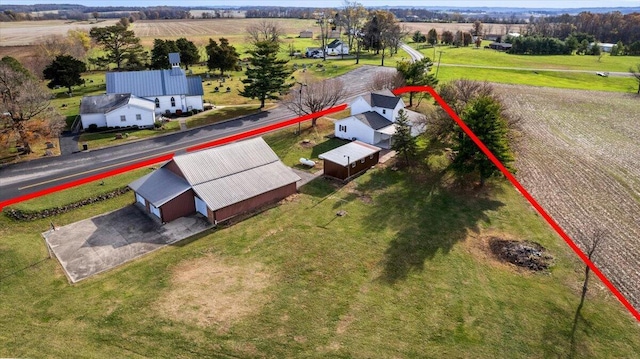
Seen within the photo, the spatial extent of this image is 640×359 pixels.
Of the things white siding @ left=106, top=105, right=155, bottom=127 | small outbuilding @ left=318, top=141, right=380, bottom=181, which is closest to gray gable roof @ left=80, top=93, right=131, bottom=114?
white siding @ left=106, top=105, right=155, bottom=127

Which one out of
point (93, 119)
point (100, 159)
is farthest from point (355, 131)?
point (93, 119)

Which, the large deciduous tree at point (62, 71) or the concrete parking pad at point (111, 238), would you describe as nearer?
the concrete parking pad at point (111, 238)

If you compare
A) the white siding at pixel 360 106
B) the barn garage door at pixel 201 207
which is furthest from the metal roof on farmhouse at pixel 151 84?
the barn garage door at pixel 201 207

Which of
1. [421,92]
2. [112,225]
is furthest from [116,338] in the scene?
[421,92]

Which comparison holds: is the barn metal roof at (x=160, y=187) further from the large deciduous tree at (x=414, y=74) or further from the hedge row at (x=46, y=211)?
the large deciduous tree at (x=414, y=74)
